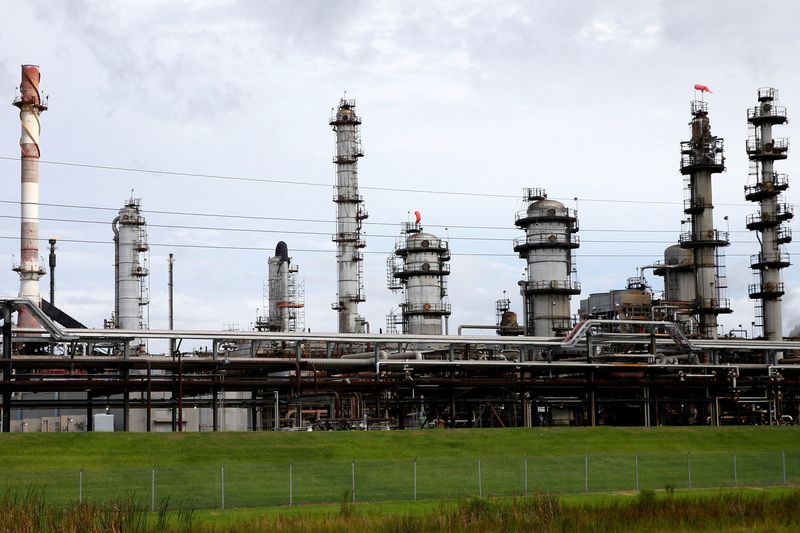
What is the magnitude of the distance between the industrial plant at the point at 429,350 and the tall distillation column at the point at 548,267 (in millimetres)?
123

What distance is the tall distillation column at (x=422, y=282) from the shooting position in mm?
91062

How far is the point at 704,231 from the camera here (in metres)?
84.1

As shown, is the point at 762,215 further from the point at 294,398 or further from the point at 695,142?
the point at 294,398

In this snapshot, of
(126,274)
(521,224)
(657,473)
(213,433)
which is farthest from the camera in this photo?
(126,274)

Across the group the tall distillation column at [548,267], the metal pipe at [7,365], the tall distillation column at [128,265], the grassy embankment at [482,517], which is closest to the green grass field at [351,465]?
the grassy embankment at [482,517]

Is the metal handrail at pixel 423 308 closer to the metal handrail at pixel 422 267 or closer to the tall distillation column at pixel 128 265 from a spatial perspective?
the metal handrail at pixel 422 267

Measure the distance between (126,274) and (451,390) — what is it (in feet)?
126

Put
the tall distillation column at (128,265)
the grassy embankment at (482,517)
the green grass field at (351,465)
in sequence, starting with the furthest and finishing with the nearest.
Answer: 1. the tall distillation column at (128,265)
2. the green grass field at (351,465)
3. the grassy embankment at (482,517)

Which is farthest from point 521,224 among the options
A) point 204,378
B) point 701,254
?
point 204,378

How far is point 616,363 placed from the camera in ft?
213

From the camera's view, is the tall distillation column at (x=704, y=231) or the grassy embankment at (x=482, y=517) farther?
the tall distillation column at (x=704, y=231)

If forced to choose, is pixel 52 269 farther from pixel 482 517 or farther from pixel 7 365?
pixel 482 517

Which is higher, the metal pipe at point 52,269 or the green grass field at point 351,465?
the metal pipe at point 52,269

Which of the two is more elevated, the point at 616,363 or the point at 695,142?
the point at 695,142
